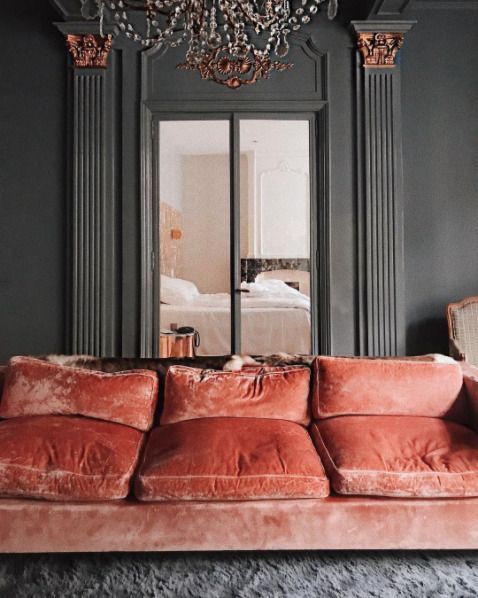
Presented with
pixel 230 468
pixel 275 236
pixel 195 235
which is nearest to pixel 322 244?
pixel 275 236

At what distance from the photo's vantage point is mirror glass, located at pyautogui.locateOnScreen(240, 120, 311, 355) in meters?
3.77

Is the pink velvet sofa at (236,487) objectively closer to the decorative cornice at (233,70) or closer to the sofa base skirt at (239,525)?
the sofa base skirt at (239,525)

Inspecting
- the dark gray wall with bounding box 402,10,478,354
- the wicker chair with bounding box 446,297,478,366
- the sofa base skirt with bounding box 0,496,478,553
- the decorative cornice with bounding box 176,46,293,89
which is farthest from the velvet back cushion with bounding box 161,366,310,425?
the decorative cornice with bounding box 176,46,293,89

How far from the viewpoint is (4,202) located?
3734mm

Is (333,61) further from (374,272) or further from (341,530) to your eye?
(341,530)

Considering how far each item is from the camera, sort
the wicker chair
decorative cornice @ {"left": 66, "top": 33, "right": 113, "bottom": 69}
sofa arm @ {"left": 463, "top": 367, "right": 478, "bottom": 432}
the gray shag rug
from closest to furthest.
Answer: the gray shag rug → sofa arm @ {"left": 463, "top": 367, "right": 478, "bottom": 432} → the wicker chair → decorative cornice @ {"left": 66, "top": 33, "right": 113, "bottom": 69}

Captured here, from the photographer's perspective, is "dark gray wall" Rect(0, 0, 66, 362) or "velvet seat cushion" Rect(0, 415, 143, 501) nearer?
"velvet seat cushion" Rect(0, 415, 143, 501)

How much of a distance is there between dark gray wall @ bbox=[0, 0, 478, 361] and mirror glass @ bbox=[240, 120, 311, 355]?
0.27 metres

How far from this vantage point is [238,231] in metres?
3.81

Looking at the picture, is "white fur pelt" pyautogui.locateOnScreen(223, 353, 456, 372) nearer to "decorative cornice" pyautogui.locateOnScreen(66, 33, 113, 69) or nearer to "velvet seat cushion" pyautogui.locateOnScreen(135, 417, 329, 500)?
"velvet seat cushion" pyautogui.locateOnScreen(135, 417, 329, 500)

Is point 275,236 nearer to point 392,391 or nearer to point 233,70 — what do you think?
point 233,70

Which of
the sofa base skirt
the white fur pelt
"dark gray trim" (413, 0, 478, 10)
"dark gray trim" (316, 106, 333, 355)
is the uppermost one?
"dark gray trim" (413, 0, 478, 10)

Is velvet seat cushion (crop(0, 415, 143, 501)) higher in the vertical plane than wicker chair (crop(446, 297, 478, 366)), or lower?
lower

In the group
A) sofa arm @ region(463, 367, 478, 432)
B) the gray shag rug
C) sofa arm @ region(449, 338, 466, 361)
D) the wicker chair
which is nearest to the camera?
the gray shag rug
